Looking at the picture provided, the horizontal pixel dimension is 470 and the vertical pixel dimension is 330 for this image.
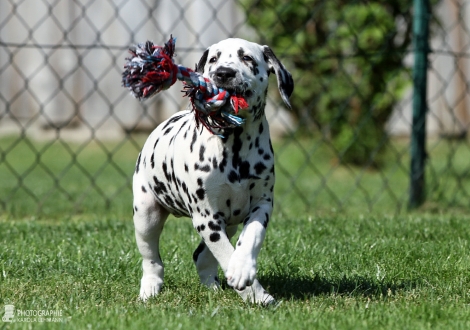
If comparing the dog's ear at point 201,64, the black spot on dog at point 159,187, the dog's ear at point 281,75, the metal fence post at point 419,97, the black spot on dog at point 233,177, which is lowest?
the black spot on dog at point 233,177

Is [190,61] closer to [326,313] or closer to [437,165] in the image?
[437,165]

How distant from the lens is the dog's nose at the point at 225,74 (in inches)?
128

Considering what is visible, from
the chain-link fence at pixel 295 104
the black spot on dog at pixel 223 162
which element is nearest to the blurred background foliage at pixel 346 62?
the chain-link fence at pixel 295 104

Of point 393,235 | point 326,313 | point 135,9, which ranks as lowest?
point 326,313

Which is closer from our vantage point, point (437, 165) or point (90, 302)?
point (90, 302)

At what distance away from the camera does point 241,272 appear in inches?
121

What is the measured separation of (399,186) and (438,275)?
16.0 feet

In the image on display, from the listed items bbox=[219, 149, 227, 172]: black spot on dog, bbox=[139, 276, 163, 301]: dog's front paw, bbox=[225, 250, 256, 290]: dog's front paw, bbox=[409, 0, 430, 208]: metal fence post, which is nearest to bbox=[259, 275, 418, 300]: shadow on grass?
bbox=[225, 250, 256, 290]: dog's front paw

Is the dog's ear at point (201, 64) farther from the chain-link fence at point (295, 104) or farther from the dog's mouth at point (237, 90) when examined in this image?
the chain-link fence at point (295, 104)

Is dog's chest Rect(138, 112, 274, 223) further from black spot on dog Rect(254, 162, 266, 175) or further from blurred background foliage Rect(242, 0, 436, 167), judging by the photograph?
blurred background foliage Rect(242, 0, 436, 167)

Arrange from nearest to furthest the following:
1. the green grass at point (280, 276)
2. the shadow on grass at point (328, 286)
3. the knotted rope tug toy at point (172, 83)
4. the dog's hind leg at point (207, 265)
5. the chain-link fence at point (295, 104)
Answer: the green grass at point (280, 276) < the knotted rope tug toy at point (172, 83) < the shadow on grass at point (328, 286) < the dog's hind leg at point (207, 265) < the chain-link fence at point (295, 104)

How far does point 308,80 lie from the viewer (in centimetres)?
959

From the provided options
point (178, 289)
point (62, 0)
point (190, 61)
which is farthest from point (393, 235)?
point (62, 0)

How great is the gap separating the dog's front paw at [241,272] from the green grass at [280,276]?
134 millimetres
